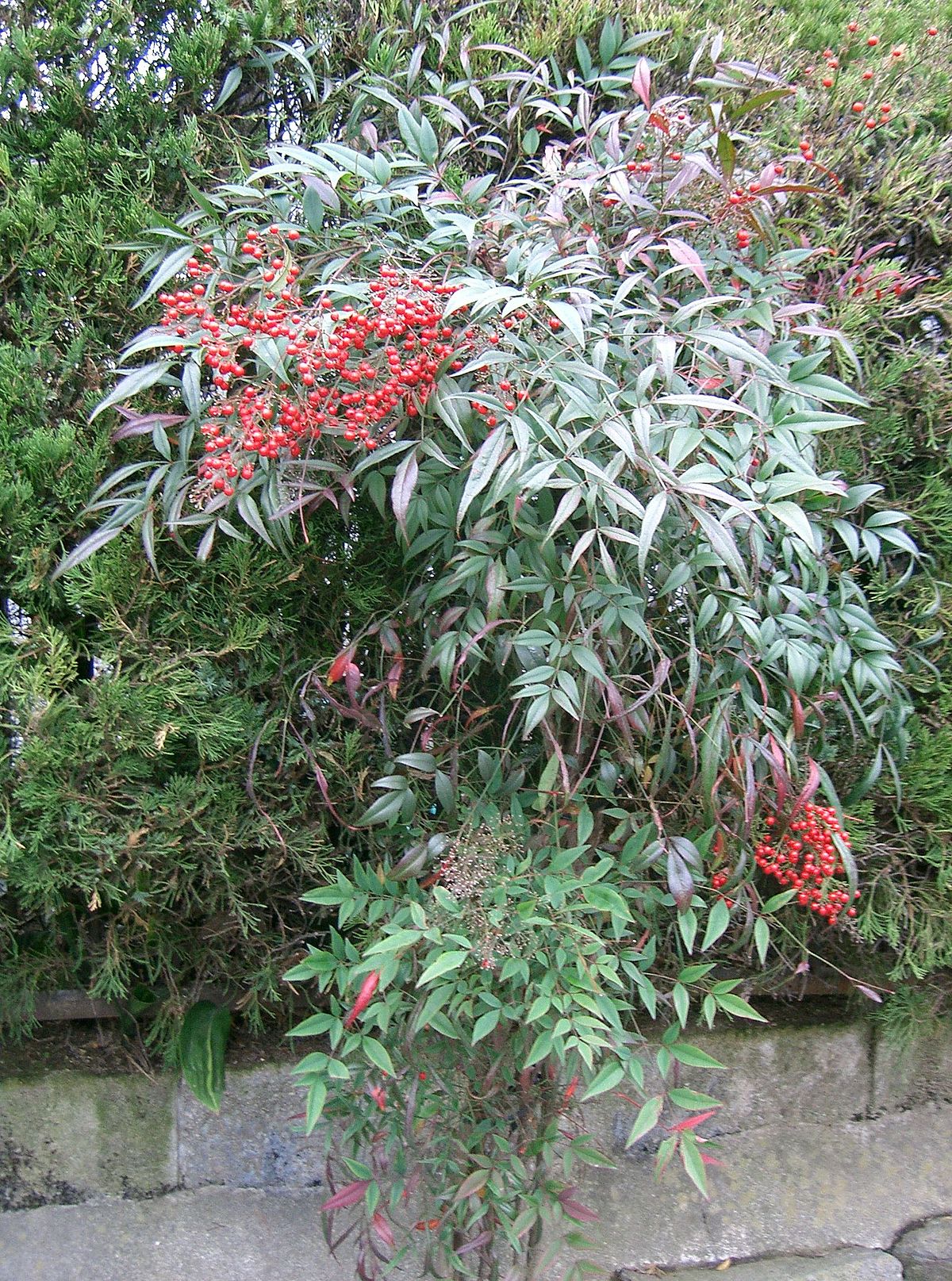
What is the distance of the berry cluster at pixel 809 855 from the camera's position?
1605 mm

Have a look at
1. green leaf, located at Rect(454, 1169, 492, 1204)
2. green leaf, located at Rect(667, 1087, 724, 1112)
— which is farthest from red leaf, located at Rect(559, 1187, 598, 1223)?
green leaf, located at Rect(667, 1087, 724, 1112)

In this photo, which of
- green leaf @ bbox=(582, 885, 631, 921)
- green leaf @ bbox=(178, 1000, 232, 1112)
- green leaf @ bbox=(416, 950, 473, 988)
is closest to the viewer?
green leaf @ bbox=(416, 950, 473, 988)

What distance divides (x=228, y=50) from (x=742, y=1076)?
249cm

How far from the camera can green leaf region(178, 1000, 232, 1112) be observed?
201cm

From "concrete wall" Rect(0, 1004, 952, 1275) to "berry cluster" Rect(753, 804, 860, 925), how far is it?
0.76 m

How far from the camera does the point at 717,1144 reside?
82.5 inches

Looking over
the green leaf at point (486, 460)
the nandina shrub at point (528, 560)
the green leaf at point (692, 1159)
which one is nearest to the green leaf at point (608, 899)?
the nandina shrub at point (528, 560)

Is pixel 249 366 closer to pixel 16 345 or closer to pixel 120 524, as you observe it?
pixel 120 524

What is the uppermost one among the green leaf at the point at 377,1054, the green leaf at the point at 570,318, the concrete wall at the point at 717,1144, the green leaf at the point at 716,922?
the green leaf at the point at 570,318

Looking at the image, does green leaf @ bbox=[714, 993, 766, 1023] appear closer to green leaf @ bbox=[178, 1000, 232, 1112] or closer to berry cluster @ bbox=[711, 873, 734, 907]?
berry cluster @ bbox=[711, 873, 734, 907]

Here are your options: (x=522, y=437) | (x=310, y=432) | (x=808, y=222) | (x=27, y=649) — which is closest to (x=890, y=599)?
(x=808, y=222)

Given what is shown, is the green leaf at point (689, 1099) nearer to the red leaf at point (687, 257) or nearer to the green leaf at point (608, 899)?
the green leaf at point (608, 899)

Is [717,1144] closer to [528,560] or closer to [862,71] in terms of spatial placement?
[528,560]

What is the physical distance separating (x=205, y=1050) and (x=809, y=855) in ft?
4.30
